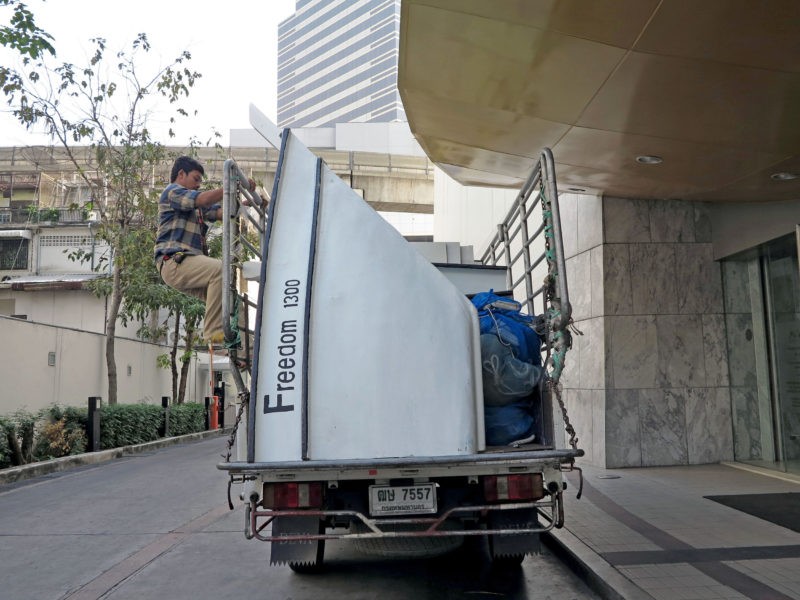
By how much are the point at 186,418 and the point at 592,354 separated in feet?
44.4

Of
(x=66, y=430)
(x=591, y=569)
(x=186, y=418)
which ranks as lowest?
(x=591, y=569)

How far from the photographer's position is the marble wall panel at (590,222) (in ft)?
32.6

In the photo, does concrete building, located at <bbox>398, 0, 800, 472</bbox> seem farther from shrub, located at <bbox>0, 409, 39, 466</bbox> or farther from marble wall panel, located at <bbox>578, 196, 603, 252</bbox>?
shrub, located at <bbox>0, 409, 39, 466</bbox>

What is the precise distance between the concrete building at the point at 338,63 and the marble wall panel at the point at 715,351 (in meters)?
101

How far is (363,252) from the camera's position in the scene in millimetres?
4156

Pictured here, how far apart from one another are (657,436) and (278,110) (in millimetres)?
130053

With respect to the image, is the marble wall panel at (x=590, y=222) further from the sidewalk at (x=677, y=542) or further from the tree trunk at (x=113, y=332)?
the tree trunk at (x=113, y=332)

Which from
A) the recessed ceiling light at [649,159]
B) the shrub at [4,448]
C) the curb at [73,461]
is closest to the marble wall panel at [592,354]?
the recessed ceiling light at [649,159]

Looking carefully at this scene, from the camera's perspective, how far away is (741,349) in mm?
9648

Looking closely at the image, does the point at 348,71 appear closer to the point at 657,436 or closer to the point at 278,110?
the point at 278,110

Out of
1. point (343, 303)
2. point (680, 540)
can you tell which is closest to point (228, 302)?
point (343, 303)

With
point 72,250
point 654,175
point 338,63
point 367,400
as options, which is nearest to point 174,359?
point 72,250

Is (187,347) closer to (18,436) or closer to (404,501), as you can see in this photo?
(18,436)

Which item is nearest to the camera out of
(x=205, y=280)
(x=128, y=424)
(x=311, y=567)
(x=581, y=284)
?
(x=205, y=280)
